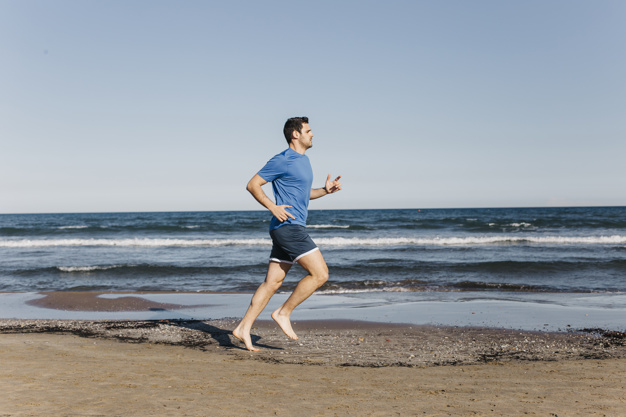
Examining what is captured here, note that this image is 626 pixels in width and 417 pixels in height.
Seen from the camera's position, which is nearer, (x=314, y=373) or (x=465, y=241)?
(x=314, y=373)

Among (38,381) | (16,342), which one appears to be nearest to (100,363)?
(38,381)

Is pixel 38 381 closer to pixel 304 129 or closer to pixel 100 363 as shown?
pixel 100 363

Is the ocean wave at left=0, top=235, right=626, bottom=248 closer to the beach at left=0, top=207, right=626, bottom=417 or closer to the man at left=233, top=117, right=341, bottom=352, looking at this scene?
the beach at left=0, top=207, right=626, bottom=417

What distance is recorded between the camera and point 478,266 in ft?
45.8

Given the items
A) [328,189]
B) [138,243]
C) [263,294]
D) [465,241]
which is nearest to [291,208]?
[328,189]

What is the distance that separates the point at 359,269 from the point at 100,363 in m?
10.0

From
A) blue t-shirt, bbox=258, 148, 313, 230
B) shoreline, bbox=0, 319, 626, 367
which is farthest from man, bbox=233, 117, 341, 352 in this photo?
shoreline, bbox=0, 319, 626, 367

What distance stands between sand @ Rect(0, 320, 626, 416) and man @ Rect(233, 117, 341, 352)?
0.68 metres

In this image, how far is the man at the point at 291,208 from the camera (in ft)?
14.8

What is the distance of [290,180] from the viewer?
4578 mm

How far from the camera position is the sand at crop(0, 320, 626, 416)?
3105 millimetres

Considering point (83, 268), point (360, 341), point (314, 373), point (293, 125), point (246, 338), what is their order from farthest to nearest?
point (83, 268), point (360, 341), point (246, 338), point (293, 125), point (314, 373)

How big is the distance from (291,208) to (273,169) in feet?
1.25

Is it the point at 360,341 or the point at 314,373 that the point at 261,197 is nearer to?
the point at 314,373
